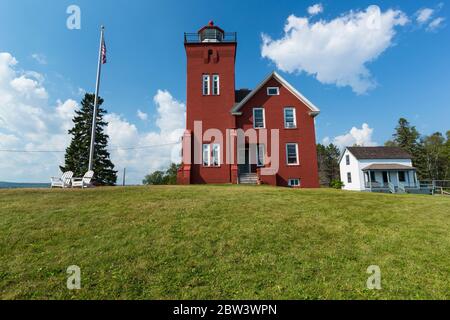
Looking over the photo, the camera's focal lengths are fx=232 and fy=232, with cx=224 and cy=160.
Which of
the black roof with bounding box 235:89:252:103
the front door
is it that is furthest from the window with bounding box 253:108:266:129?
the black roof with bounding box 235:89:252:103

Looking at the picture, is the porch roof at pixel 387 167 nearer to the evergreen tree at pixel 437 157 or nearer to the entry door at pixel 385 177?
the entry door at pixel 385 177

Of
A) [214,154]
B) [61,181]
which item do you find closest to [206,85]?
[214,154]

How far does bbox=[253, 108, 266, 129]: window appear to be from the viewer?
20.3 m

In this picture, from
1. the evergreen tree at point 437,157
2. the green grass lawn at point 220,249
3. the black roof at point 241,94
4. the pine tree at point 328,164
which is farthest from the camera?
the pine tree at point 328,164

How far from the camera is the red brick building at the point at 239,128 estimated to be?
19312mm

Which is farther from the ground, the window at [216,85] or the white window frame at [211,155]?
the window at [216,85]

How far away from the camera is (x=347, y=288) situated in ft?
14.1

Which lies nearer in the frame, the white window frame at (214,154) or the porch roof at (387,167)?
the white window frame at (214,154)

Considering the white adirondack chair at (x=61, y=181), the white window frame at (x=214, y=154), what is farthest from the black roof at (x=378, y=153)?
the white adirondack chair at (x=61, y=181)

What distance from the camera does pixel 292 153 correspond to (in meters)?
20.1

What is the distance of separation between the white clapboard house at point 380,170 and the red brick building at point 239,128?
56.0ft

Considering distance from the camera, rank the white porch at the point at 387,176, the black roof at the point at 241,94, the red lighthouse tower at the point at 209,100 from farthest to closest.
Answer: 1. the white porch at the point at 387,176
2. the black roof at the point at 241,94
3. the red lighthouse tower at the point at 209,100

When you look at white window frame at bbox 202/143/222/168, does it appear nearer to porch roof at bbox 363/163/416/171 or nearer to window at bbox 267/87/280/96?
window at bbox 267/87/280/96

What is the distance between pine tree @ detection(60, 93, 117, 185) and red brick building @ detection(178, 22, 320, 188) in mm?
22135
